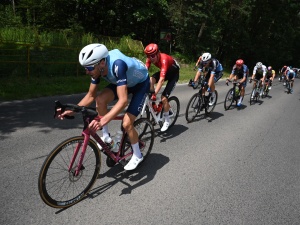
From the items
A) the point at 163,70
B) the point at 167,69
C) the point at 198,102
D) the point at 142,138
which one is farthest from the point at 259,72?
the point at 142,138

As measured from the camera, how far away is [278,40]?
4059 cm

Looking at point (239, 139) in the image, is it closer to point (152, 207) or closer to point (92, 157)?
point (152, 207)

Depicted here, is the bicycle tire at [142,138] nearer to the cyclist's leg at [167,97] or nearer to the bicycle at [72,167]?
the bicycle at [72,167]

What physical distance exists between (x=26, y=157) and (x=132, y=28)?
86.5 feet

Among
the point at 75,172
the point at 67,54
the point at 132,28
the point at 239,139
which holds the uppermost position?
the point at 132,28

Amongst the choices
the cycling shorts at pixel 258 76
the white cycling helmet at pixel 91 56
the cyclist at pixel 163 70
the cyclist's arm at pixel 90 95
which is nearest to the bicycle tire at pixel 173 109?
the cyclist at pixel 163 70

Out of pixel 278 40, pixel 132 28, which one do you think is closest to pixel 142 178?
pixel 132 28

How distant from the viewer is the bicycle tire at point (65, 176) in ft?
9.47

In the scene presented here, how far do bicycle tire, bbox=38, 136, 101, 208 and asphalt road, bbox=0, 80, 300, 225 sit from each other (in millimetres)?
140

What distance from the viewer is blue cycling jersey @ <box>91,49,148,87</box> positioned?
323 centimetres

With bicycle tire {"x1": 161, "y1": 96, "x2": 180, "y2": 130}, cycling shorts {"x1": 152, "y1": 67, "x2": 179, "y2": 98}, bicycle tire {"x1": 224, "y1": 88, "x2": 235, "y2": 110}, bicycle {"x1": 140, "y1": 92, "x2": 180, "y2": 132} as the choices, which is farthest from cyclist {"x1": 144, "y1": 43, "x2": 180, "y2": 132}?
bicycle tire {"x1": 224, "y1": 88, "x2": 235, "y2": 110}

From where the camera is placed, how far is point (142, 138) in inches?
179

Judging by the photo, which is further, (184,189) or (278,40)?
(278,40)

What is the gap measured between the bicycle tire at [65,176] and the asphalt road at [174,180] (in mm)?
140
